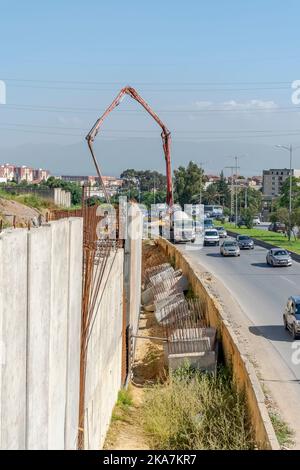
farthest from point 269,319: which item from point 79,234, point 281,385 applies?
point 79,234

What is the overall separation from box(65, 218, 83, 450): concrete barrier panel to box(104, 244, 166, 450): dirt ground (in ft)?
12.1

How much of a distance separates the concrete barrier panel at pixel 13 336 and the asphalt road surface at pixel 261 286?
35.6 ft

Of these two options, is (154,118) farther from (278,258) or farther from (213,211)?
(213,211)

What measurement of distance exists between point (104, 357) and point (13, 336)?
6.57 m

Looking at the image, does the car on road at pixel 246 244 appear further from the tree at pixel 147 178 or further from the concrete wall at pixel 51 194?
the tree at pixel 147 178

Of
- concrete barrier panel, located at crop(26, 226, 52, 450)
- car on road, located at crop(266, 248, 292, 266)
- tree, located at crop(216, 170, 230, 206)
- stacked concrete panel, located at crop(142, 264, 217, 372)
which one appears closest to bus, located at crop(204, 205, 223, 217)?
tree, located at crop(216, 170, 230, 206)

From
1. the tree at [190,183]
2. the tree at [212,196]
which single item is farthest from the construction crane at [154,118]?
the tree at [212,196]

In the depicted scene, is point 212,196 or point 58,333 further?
point 212,196

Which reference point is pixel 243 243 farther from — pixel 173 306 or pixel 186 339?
pixel 186 339

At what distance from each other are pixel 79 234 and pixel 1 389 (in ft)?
11.4

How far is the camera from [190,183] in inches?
4604

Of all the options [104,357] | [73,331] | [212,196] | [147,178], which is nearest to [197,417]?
[104,357]

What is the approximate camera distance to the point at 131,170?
164625 mm

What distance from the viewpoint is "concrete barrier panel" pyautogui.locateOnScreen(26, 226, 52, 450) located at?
5.57 metres
